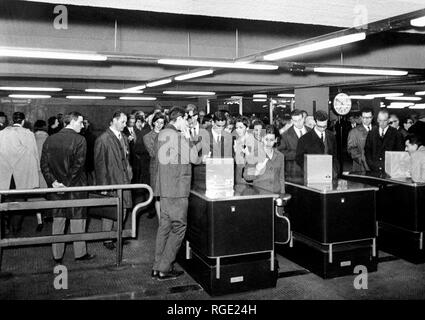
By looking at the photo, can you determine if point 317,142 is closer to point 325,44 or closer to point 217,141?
point 325,44

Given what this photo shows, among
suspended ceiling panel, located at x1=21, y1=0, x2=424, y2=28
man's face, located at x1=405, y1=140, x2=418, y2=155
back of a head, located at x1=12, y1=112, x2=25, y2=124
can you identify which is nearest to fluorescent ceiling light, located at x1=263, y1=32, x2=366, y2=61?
suspended ceiling panel, located at x1=21, y1=0, x2=424, y2=28

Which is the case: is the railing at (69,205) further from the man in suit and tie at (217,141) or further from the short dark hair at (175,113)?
the man in suit and tie at (217,141)

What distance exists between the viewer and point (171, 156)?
396 centimetres

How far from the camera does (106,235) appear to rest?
4453 millimetres

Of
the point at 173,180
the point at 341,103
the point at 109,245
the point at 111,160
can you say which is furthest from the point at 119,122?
the point at 341,103

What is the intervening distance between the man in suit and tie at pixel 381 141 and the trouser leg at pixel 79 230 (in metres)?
4.04

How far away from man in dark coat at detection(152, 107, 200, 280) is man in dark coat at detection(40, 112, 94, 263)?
1050mm

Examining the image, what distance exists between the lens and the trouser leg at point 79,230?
4.51 m

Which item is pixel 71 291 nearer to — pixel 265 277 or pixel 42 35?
pixel 265 277

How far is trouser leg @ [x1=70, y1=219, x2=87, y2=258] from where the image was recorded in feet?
14.8

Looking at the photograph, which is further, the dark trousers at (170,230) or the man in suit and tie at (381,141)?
the man in suit and tie at (381,141)

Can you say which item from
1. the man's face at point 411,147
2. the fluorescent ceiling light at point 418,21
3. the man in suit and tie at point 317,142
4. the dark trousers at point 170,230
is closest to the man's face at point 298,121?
the man in suit and tie at point 317,142
